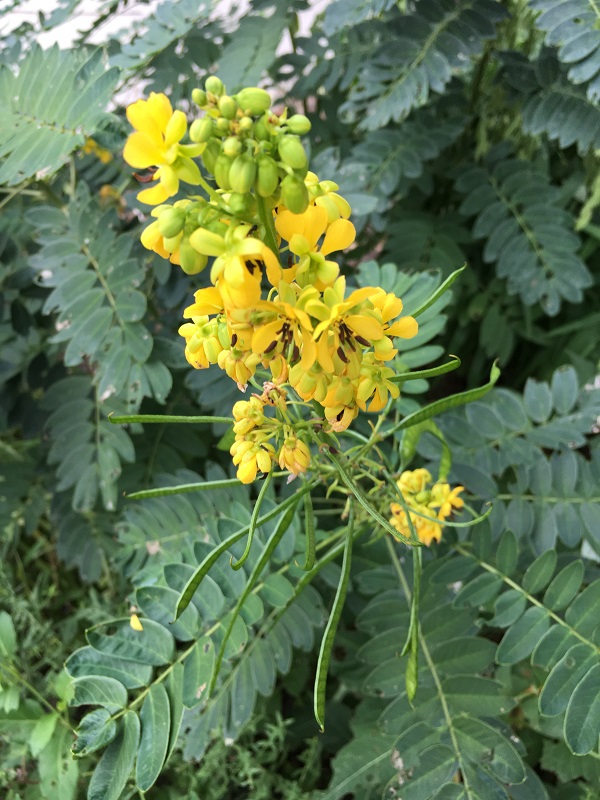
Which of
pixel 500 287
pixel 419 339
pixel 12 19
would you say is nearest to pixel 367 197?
pixel 419 339

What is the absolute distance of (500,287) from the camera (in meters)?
1.28

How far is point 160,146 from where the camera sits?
0.38m

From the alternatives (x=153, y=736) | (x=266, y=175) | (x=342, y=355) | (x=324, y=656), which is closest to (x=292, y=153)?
(x=266, y=175)

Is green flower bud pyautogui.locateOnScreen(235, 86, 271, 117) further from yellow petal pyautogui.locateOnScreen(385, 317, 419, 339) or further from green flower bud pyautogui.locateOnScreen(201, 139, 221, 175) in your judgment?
yellow petal pyautogui.locateOnScreen(385, 317, 419, 339)

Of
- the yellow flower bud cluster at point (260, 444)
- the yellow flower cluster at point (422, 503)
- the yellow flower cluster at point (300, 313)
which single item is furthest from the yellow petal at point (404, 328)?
the yellow flower cluster at point (422, 503)

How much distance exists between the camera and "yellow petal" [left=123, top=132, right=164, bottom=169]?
14.6 inches

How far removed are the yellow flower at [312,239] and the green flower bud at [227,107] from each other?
2.6 inches

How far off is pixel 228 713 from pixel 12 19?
132 cm

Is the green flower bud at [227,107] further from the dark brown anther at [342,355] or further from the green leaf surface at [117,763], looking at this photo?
the green leaf surface at [117,763]

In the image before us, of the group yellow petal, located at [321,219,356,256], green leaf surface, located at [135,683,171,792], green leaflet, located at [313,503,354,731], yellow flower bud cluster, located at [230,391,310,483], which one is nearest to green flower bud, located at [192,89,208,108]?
yellow petal, located at [321,219,356,256]

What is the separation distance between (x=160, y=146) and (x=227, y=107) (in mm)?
49

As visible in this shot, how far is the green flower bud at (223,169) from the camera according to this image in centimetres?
37

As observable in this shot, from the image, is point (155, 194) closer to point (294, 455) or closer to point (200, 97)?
point (200, 97)

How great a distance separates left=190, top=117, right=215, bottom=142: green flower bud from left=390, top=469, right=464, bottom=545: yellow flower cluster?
0.44m
